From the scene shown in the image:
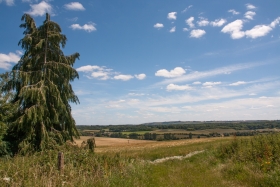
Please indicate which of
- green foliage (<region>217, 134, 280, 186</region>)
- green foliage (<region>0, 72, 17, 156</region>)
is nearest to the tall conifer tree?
green foliage (<region>0, 72, 17, 156</region>)

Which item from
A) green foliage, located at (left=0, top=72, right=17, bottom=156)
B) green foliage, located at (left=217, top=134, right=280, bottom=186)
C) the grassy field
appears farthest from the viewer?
green foliage, located at (left=0, top=72, right=17, bottom=156)

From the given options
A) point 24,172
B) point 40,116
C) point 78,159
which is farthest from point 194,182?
point 40,116

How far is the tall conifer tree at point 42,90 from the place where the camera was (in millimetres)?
13289

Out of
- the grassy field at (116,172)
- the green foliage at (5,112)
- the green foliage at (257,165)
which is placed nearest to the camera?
the grassy field at (116,172)

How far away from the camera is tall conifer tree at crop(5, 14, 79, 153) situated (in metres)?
13.3

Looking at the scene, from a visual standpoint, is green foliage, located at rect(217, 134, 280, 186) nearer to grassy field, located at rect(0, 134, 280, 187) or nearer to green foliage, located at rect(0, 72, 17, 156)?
grassy field, located at rect(0, 134, 280, 187)

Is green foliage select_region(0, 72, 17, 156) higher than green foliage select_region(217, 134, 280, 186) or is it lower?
higher

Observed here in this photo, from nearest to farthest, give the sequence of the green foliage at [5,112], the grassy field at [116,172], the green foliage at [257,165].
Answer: the grassy field at [116,172] < the green foliage at [257,165] < the green foliage at [5,112]

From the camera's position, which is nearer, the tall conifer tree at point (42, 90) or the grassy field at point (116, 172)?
the grassy field at point (116, 172)

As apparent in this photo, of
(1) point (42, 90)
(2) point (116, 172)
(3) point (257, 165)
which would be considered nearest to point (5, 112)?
(1) point (42, 90)

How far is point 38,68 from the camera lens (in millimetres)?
15906

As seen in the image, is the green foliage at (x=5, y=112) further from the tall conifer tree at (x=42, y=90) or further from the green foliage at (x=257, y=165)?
the green foliage at (x=257, y=165)

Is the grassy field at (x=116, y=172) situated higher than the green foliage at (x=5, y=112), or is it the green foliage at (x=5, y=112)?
the green foliage at (x=5, y=112)

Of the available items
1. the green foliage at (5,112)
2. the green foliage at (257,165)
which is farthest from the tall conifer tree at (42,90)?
the green foliage at (257,165)
